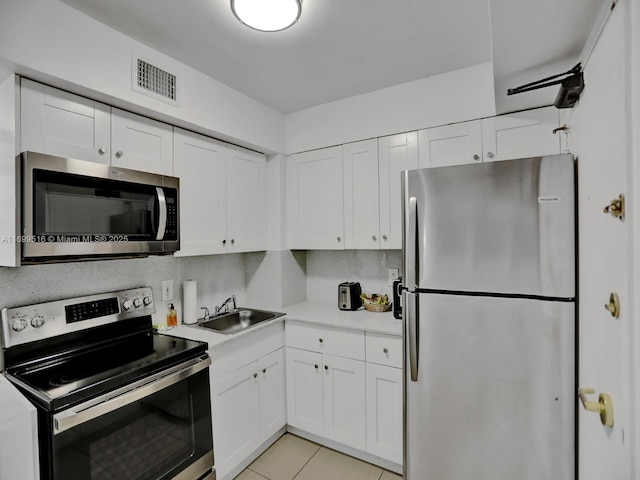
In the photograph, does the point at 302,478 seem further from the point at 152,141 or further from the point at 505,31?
the point at 505,31

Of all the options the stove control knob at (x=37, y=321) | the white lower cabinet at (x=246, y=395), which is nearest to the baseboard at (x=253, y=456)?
the white lower cabinet at (x=246, y=395)

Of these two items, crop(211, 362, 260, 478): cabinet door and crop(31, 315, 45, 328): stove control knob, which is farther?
crop(211, 362, 260, 478): cabinet door

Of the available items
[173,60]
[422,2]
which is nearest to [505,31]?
[422,2]

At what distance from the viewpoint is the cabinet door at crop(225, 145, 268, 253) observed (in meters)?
2.40

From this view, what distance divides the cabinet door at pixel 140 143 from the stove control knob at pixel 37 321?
2.63 feet

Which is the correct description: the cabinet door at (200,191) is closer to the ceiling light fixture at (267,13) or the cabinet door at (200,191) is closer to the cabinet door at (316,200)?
the cabinet door at (316,200)

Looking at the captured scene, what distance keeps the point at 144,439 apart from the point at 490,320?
1.58m

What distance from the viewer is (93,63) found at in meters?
1.52

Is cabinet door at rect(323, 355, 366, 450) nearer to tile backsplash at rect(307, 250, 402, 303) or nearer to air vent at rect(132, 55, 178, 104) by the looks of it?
tile backsplash at rect(307, 250, 402, 303)

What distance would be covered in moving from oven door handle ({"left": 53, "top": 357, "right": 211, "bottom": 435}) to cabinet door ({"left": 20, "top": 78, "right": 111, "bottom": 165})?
1.05 meters

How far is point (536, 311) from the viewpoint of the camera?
4.24 feet

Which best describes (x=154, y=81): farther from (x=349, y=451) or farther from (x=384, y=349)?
(x=349, y=451)

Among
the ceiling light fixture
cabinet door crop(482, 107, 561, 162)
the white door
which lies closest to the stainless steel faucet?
the ceiling light fixture

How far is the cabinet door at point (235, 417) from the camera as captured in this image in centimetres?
190
